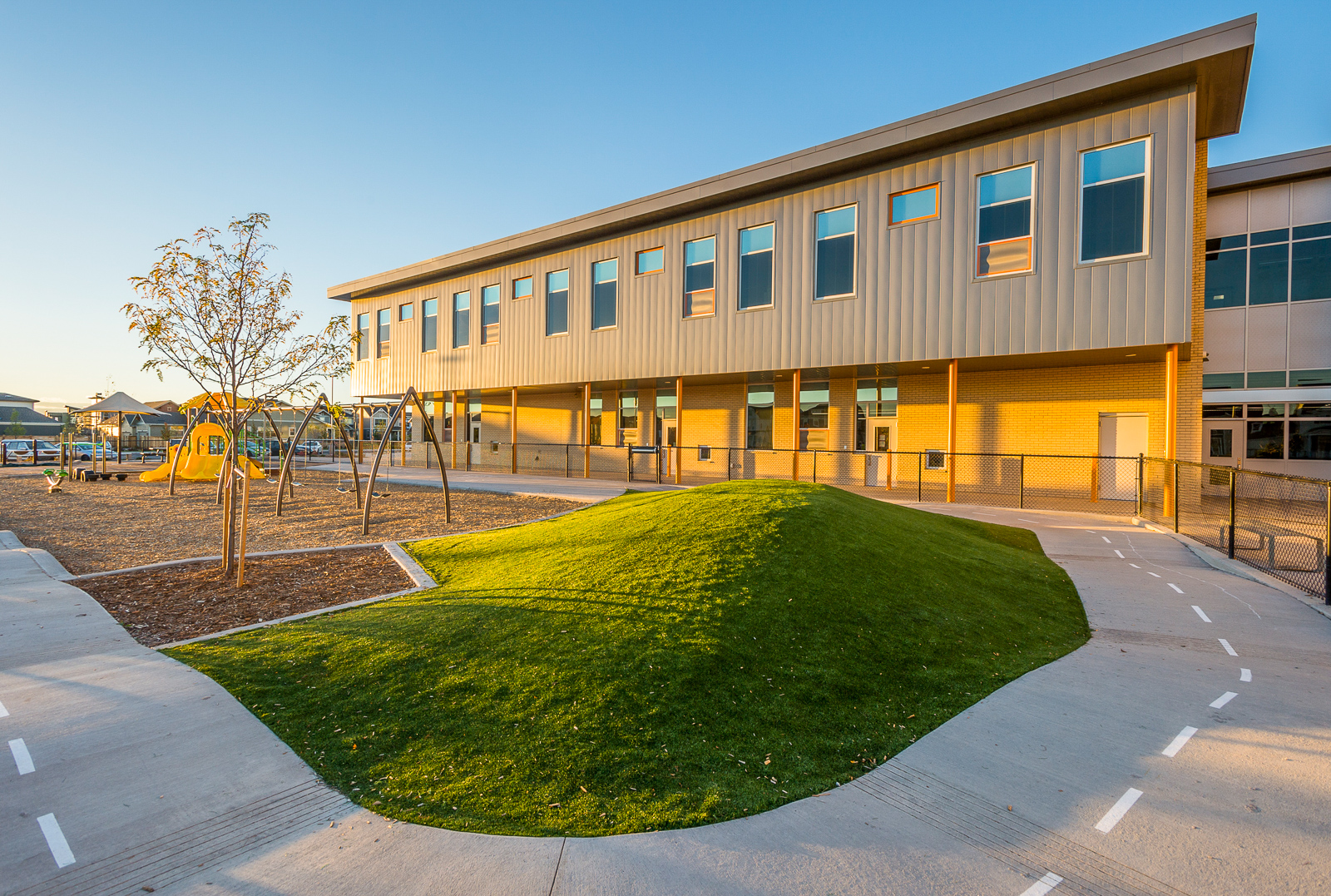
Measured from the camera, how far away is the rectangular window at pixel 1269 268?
1980cm

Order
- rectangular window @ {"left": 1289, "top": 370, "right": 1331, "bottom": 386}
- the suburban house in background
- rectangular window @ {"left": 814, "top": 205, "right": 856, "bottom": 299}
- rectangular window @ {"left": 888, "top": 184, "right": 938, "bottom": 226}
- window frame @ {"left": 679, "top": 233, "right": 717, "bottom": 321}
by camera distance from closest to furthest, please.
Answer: rectangular window @ {"left": 888, "top": 184, "right": 938, "bottom": 226}, rectangular window @ {"left": 814, "top": 205, "right": 856, "bottom": 299}, rectangular window @ {"left": 1289, "top": 370, "right": 1331, "bottom": 386}, window frame @ {"left": 679, "top": 233, "right": 717, "bottom": 321}, the suburban house in background

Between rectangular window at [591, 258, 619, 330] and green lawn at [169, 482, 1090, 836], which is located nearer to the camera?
green lawn at [169, 482, 1090, 836]

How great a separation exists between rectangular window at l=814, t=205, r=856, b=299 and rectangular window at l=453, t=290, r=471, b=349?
55.6 feet

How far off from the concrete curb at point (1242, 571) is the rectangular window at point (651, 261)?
16203 mm

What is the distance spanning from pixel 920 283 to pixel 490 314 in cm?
1855

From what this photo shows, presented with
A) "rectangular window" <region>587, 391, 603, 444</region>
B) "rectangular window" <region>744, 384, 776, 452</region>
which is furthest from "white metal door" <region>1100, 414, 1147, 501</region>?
"rectangular window" <region>587, 391, 603, 444</region>

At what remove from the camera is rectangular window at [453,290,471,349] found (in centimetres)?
2920

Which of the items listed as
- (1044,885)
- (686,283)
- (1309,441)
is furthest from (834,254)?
(1044,885)

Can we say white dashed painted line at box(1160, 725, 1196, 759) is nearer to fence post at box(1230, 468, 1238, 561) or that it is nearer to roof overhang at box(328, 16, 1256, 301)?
fence post at box(1230, 468, 1238, 561)

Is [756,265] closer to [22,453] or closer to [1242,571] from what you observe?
[1242,571]

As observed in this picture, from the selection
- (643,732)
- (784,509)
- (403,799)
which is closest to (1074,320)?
(784,509)

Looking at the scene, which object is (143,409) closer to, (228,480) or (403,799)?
(228,480)

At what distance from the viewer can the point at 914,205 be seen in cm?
1722

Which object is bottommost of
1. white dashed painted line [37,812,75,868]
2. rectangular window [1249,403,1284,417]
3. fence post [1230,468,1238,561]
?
white dashed painted line [37,812,75,868]
